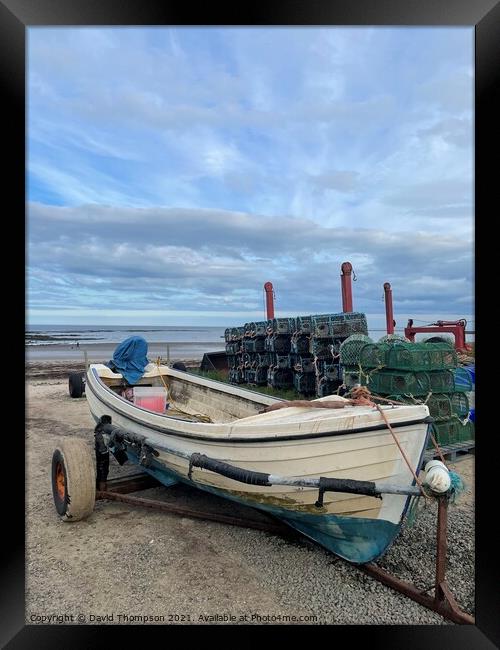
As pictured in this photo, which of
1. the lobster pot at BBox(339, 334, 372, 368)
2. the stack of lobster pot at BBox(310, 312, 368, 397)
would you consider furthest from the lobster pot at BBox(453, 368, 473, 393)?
the stack of lobster pot at BBox(310, 312, 368, 397)

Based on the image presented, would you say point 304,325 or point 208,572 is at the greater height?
point 304,325

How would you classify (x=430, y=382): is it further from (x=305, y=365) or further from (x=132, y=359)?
(x=132, y=359)

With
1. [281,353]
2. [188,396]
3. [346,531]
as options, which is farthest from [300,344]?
[346,531]

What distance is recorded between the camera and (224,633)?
107 inches

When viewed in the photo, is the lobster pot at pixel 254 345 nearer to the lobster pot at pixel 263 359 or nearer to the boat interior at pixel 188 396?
the lobster pot at pixel 263 359

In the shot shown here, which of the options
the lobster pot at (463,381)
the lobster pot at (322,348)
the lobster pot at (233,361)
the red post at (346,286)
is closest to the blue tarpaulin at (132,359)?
the lobster pot at (322,348)

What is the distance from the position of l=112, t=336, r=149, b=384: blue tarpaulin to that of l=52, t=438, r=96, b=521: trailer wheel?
136 inches

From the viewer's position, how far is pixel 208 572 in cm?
356

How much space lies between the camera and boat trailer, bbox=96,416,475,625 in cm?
294

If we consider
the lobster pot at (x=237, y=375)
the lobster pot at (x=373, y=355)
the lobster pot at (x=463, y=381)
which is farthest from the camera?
the lobster pot at (x=237, y=375)

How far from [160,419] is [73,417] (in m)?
6.56

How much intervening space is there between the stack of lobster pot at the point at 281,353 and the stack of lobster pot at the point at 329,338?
149cm

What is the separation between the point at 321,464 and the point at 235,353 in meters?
10.4

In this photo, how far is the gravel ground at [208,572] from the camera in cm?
313
